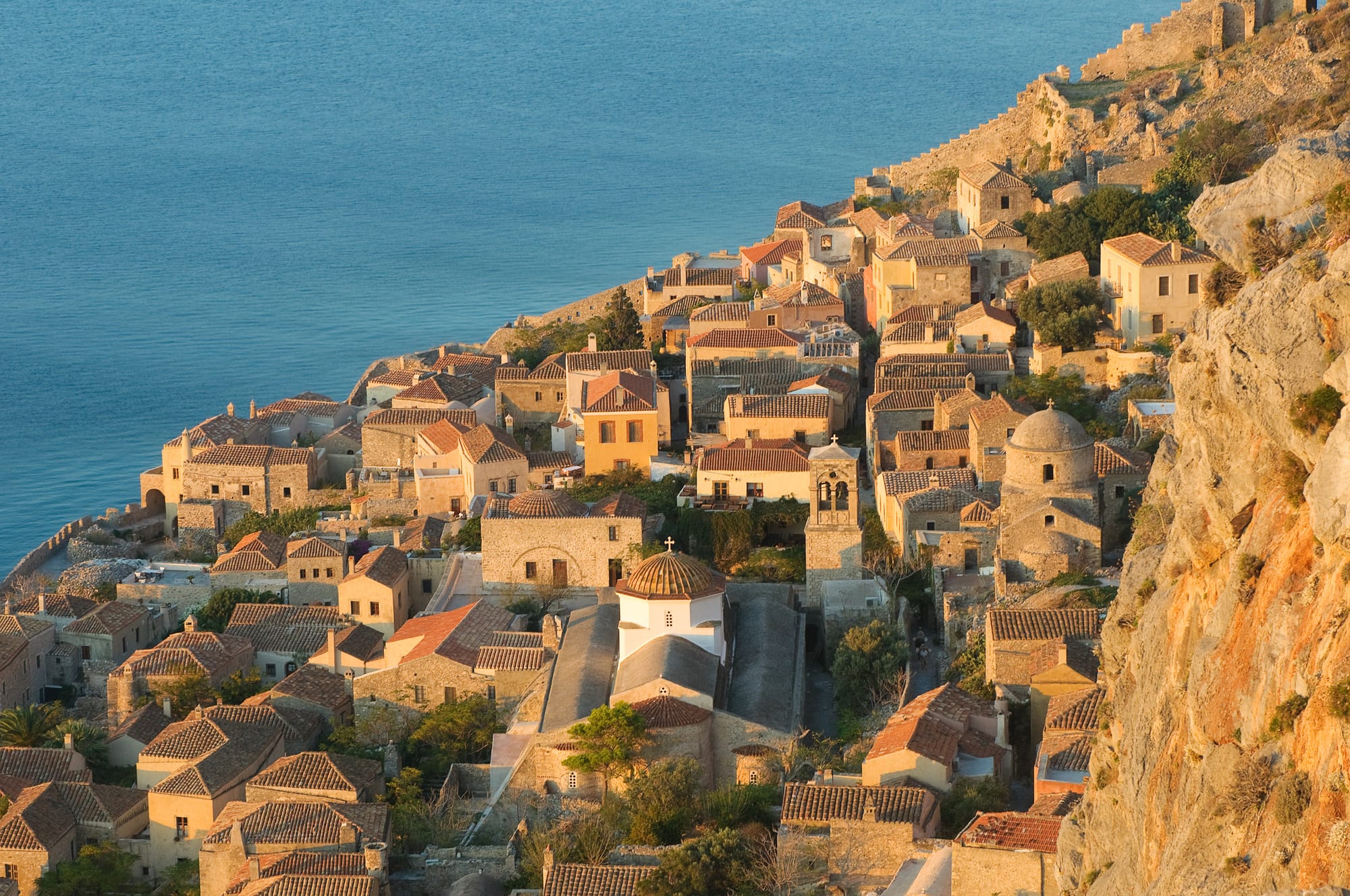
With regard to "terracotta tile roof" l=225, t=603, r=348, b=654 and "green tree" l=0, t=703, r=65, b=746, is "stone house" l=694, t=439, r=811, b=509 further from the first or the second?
"green tree" l=0, t=703, r=65, b=746

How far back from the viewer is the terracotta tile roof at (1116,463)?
40094 mm

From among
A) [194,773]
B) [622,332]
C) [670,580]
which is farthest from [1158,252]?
[194,773]

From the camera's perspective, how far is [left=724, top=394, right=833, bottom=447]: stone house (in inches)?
1924

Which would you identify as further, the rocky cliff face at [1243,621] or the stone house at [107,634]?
the stone house at [107,634]

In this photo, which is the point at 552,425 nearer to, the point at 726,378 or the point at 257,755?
the point at 726,378

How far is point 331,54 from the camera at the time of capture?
17675 centimetres

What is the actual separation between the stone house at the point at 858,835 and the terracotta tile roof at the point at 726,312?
98.9 ft

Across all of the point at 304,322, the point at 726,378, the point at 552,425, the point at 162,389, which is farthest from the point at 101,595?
the point at 304,322

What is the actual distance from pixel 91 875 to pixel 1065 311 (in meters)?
27.5

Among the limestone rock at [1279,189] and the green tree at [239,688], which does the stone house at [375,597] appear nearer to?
the green tree at [239,688]

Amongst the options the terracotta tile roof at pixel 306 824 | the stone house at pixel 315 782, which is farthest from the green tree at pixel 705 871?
the stone house at pixel 315 782

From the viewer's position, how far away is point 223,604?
47.9m

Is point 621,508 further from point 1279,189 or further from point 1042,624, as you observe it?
point 1279,189

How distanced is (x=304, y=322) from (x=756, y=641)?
210 feet
